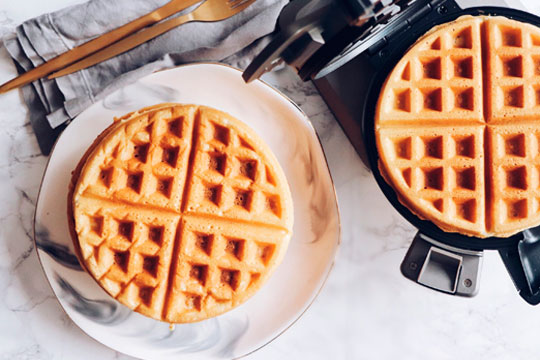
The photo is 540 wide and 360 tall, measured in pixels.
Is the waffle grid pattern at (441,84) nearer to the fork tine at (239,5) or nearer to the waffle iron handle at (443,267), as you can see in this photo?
the waffle iron handle at (443,267)

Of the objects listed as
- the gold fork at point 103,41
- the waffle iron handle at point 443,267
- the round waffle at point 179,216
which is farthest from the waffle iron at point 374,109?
the gold fork at point 103,41

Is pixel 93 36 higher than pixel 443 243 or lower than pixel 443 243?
higher

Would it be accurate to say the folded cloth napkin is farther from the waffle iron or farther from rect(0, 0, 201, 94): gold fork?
the waffle iron

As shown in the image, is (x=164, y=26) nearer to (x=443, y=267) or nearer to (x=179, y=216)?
(x=179, y=216)

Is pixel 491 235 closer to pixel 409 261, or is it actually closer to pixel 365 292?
pixel 409 261

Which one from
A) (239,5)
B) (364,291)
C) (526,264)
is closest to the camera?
(526,264)

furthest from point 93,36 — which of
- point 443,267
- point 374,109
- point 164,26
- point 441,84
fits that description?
point 443,267

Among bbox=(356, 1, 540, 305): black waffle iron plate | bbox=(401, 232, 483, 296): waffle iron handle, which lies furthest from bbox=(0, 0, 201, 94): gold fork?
bbox=(401, 232, 483, 296): waffle iron handle
